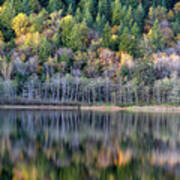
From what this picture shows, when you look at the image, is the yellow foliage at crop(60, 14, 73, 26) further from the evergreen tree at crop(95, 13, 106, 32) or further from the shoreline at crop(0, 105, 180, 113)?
the shoreline at crop(0, 105, 180, 113)

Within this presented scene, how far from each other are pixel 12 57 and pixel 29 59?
15.4ft

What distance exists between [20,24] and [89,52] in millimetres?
26867

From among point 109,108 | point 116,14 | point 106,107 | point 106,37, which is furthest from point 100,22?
point 109,108

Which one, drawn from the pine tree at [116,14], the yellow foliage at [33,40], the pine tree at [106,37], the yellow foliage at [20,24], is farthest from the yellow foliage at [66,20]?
the pine tree at [116,14]

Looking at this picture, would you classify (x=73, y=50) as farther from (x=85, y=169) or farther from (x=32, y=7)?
(x=85, y=169)

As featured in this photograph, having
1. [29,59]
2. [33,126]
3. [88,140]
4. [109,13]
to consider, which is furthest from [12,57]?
[88,140]

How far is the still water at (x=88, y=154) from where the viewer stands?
839 inches

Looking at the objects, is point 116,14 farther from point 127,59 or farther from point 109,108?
point 109,108

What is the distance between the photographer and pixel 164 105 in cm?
8406

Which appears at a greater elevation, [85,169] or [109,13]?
[109,13]

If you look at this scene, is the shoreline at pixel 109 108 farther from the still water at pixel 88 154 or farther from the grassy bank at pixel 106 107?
the still water at pixel 88 154

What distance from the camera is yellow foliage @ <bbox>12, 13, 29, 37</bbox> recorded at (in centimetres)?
12700

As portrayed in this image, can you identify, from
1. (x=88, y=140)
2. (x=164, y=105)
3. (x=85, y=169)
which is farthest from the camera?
(x=164, y=105)

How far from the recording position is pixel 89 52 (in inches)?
4569
